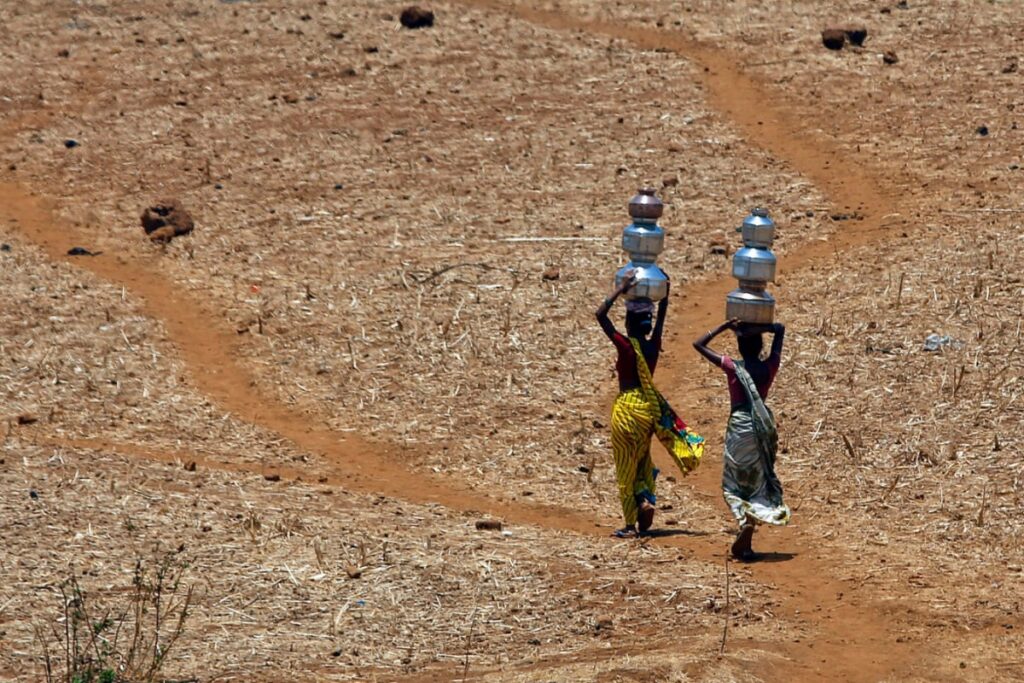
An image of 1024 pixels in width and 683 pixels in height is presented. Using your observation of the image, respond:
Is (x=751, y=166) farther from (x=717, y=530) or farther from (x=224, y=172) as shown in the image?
(x=717, y=530)

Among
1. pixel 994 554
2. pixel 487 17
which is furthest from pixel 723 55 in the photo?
pixel 994 554

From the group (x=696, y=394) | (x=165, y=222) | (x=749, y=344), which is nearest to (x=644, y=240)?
(x=749, y=344)

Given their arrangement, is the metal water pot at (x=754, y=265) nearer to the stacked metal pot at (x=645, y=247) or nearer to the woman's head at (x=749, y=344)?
the woman's head at (x=749, y=344)

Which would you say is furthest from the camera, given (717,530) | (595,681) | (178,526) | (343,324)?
(343,324)

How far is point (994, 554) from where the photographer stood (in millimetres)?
10867

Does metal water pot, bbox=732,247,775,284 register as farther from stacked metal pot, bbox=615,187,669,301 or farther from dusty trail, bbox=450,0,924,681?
dusty trail, bbox=450,0,924,681

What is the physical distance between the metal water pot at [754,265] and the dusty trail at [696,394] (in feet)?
5.91

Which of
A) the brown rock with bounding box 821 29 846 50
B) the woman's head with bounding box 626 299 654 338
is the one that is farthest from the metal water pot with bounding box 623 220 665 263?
the brown rock with bounding box 821 29 846 50

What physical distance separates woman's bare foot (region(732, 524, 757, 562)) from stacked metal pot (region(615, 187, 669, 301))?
1.56 m

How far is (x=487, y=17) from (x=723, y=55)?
3513 millimetres

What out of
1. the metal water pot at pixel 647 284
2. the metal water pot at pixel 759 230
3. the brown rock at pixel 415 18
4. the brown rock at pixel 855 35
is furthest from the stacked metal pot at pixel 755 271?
the brown rock at pixel 415 18

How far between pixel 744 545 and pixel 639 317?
1.60 metres

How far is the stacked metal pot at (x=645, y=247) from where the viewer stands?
10773 millimetres

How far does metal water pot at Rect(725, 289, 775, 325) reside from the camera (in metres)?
10.3
